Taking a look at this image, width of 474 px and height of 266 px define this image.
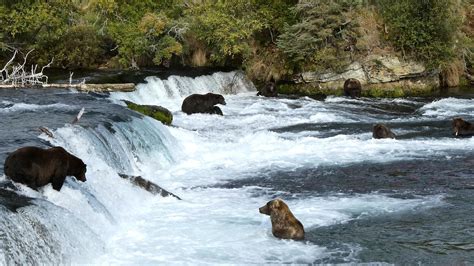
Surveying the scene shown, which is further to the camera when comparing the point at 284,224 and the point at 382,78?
the point at 382,78

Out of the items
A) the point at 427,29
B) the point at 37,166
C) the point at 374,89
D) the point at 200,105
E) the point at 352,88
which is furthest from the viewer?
the point at 374,89

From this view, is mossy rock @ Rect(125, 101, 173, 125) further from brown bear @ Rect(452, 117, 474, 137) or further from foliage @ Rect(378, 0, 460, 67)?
foliage @ Rect(378, 0, 460, 67)

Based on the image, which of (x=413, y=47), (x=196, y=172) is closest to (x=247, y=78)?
(x=413, y=47)

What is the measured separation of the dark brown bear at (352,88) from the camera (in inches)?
1217

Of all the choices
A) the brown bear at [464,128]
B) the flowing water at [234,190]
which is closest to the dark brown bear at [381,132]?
the flowing water at [234,190]

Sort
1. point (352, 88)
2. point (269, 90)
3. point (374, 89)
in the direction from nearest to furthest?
1. point (269, 90)
2. point (352, 88)
3. point (374, 89)

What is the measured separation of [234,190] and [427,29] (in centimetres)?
2119

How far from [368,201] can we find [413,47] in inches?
833

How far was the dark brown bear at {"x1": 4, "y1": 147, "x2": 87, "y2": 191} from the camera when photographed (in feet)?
32.9

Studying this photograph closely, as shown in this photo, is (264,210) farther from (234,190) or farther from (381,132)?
(381,132)

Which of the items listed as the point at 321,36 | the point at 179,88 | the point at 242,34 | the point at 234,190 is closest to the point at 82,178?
the point at 234,190

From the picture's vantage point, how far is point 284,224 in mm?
10508

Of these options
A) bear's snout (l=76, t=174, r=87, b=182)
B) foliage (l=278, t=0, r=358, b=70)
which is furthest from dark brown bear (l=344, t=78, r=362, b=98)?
bear's snout (l=76, t=174, r=87, b=182)

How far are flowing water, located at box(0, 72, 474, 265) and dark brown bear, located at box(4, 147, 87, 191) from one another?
0.60 feet
